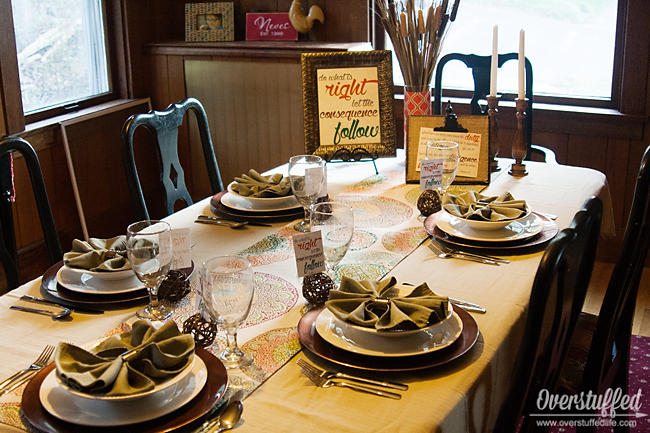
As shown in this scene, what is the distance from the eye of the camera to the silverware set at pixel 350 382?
103cm

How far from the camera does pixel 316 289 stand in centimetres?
131

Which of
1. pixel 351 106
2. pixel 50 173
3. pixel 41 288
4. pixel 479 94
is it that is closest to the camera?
pixel 41 288

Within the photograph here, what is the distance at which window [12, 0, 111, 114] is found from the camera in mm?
3127

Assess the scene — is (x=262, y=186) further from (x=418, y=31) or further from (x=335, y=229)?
(x=418, y=31)

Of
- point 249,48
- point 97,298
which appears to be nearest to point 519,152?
point 97,298

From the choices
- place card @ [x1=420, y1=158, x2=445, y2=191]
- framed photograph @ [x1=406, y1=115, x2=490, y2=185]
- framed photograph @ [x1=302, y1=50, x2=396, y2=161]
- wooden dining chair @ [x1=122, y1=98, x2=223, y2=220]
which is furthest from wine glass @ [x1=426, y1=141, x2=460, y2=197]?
wooden dining chair @ [x1=122, y1=98, x2=223, y2=220]

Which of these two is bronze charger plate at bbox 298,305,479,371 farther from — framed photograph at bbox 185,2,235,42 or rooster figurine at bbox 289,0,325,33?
framed photograph at bbox 185,2,235,42

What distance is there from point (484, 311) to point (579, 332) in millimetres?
658

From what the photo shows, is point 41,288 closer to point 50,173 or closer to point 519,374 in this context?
point 519,374

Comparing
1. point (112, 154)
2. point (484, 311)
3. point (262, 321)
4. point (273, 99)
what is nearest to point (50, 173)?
point (112, 154)

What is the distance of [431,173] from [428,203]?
3.3 inches

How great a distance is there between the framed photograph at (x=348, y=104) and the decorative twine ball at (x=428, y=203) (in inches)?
21.6

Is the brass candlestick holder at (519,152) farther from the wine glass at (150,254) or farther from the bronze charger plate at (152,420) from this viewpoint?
the bronze charger plate at (152,420)

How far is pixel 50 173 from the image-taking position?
3.19 meters
